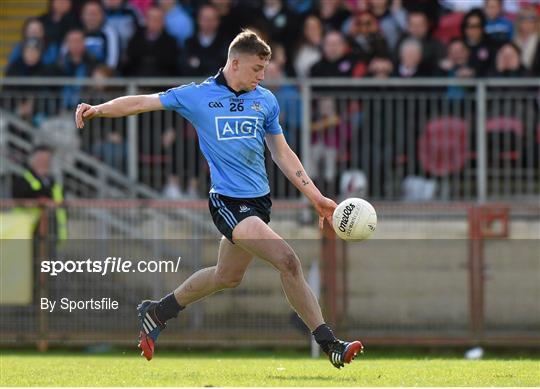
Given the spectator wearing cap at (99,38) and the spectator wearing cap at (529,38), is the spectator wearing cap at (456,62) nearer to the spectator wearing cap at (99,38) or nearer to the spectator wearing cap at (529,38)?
the spectator wearing cap at (529,38)

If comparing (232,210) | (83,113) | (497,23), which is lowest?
(232,210)

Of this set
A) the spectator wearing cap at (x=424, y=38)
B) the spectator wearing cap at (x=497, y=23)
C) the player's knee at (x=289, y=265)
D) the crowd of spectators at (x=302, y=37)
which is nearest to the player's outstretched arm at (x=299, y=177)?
the player's knee at (x=289, y=265)

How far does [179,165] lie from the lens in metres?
16.5

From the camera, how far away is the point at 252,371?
37.5 feet

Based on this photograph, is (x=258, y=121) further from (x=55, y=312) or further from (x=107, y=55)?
(x=107, y=55)

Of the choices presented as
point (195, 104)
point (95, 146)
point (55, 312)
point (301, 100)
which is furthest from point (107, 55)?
point (195, 104)

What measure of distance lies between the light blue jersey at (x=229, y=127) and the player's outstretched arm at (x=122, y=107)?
132 mm

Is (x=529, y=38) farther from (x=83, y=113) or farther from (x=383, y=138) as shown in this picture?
(x=83, y=113)

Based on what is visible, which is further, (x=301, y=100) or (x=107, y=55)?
(x=107, y=55)

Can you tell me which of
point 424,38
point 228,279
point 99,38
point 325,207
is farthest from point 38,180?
point 325,207

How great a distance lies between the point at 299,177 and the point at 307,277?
4.88 meters

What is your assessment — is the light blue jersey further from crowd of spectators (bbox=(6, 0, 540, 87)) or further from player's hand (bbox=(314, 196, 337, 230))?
crowd of spectators (bbox=(6, 0, 540, 87))

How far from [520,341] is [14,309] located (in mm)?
5821

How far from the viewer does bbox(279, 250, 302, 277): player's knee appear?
10.1 m
